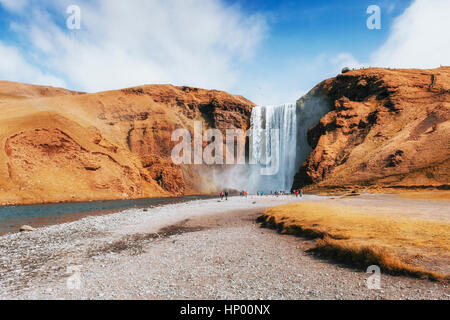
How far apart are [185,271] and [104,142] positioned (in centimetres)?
6293

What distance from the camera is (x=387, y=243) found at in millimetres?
8938

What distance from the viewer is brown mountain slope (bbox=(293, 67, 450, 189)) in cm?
4191

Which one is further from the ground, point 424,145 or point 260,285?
point 424,145

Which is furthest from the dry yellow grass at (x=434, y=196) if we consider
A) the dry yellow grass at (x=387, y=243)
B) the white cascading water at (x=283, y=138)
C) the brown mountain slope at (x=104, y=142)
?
the brown mountain slope at (x=104, y=142)

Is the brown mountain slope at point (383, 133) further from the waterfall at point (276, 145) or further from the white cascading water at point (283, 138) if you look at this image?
the waterfall at point (276, 145)

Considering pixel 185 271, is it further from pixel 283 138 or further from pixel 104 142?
pixel 283 138

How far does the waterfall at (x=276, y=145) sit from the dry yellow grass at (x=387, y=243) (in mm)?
65103

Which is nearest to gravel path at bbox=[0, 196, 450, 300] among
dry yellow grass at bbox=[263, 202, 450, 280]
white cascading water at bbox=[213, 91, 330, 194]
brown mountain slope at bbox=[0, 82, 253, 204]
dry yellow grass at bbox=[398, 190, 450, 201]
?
dry yellow grass at bbox=[263, 202, 450, 280]

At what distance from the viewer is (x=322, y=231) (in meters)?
12.1

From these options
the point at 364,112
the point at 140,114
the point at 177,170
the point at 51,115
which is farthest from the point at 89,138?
the point at 364,112

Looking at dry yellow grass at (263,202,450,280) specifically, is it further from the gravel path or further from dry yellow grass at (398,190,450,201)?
dry yellow grass at (398,190,450,201)

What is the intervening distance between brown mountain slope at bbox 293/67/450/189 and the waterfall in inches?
373

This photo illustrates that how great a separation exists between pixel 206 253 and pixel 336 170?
4855cm
